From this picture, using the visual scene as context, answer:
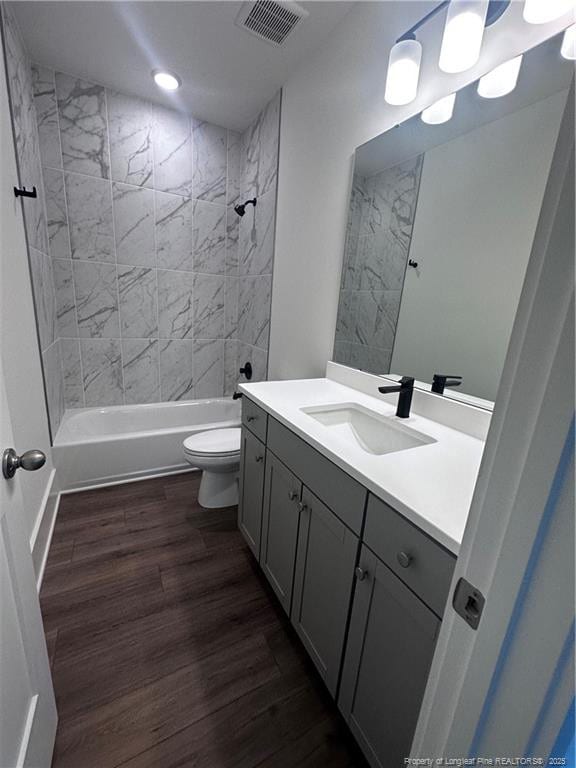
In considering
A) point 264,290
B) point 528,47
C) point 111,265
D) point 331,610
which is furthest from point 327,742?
point 111,265

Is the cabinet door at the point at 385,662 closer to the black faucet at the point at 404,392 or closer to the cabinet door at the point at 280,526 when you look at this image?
the cabinet door at the point at 280,526

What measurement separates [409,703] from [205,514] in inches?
60.0

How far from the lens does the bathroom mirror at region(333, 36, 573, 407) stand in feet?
3.22

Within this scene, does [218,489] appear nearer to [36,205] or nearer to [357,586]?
[357,586]

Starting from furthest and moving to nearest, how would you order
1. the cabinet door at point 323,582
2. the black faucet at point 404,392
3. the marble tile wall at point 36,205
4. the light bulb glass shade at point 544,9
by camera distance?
the marble tile wall at point 36,205, the black faucet at point 404,392, the cabinet door at point 323,582, the light bulb glass shade at point 544,9

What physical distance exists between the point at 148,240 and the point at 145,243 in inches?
1.4

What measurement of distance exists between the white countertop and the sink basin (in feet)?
0.11

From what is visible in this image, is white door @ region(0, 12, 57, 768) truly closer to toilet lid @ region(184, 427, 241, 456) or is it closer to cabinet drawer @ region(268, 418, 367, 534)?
cabinet drawer @ region(268, 418, 367, 534)

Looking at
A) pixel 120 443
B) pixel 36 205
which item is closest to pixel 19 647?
pixel 120 443

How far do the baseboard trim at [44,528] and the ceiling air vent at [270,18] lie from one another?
8.57 ft

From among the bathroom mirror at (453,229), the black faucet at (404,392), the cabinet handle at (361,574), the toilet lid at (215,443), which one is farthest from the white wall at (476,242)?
the toilet lid at (215,443)

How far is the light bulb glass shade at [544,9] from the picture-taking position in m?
0.85

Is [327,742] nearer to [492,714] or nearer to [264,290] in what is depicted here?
[492,714]

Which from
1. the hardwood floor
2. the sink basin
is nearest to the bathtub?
the hardwood floor
